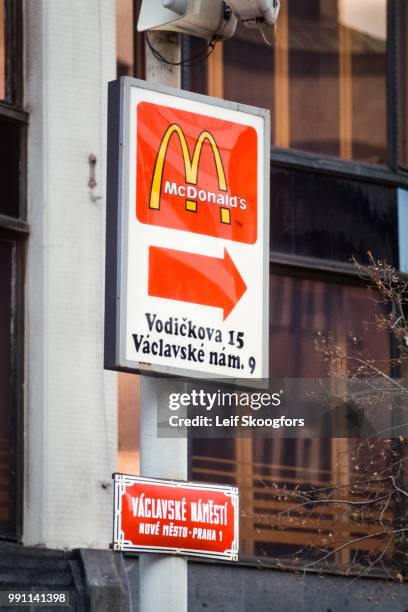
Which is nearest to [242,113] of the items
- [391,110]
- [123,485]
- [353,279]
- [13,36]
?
[123,485]

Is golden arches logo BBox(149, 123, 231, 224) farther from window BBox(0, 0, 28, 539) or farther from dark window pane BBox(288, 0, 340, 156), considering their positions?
dark window pane BBox(288, 0, 340, 156)

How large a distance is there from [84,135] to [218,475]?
3526 millimetres

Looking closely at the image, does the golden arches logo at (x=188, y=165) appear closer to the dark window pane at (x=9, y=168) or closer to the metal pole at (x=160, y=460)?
the metal pole at (x=160, y=460)

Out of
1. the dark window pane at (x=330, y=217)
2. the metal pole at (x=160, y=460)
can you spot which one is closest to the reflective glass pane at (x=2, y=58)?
the dark window pane at (x=330, y=217)

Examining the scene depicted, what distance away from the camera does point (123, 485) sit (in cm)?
652

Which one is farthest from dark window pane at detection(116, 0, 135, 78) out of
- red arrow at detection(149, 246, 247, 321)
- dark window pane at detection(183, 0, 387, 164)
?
red arrow at detection(149, 246, 247, 321)

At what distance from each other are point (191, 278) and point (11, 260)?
6939 mm

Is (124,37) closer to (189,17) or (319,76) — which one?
(319,76)

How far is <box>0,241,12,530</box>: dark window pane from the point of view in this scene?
42.6ft

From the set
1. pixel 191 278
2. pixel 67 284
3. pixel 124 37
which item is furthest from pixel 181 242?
pixel 124 37

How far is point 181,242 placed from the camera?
6809mm

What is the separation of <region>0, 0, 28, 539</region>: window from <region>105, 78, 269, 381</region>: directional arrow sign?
6467 millimetres

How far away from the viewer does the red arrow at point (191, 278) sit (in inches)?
265

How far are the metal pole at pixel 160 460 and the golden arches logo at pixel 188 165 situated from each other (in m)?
0.43
